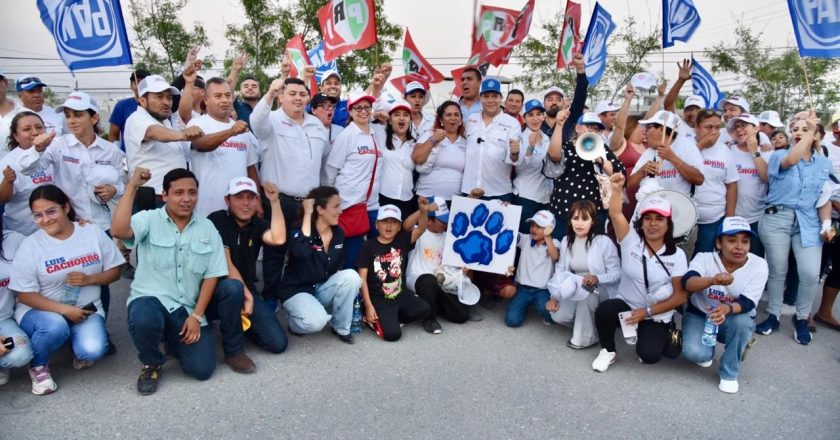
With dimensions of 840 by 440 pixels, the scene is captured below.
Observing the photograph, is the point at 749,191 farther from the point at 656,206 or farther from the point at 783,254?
the point at 656,206

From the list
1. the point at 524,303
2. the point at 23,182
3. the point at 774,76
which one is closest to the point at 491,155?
the point at 524,303

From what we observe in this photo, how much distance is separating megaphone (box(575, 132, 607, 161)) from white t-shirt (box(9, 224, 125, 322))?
392cm

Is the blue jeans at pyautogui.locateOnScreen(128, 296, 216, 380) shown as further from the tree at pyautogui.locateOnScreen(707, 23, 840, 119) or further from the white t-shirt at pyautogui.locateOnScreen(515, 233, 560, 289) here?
the tree at pyautogui.locateOnScreen(707, 23, 840, 119)

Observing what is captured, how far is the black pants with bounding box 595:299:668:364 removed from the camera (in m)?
4.38

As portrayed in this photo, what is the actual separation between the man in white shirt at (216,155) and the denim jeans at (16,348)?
4.98 ft

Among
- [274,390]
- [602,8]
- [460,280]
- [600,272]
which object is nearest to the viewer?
[274,390]

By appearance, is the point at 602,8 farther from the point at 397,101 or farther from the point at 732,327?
the point at 732,327

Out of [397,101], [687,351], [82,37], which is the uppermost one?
[82,37]

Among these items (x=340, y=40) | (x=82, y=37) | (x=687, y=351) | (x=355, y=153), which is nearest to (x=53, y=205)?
(x=82, y=37)

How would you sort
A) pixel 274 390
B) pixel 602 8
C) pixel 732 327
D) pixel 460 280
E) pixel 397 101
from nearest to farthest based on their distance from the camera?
pixel 274 390, pixel 732 327, pixel 460 280, pixel 397 101, pixel 602 8

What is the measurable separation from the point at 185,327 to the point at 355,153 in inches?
91.3

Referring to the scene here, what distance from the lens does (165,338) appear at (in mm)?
4270

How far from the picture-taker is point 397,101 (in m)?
5.81

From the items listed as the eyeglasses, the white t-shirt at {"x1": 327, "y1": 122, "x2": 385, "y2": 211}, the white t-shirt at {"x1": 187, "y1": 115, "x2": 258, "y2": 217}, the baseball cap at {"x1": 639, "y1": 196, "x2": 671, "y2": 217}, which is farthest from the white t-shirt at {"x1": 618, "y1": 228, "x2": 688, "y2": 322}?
the eyeglasses
